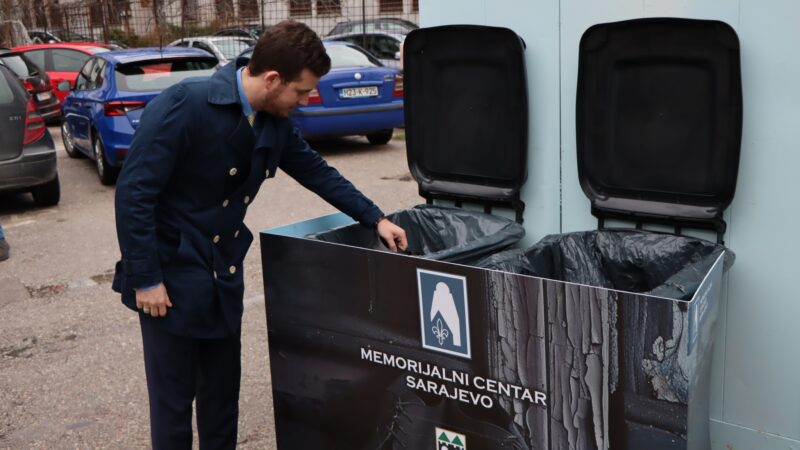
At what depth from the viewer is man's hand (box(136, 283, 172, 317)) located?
8.09 feet

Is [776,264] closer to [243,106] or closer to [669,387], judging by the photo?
[669,387]

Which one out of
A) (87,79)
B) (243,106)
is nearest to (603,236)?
(243,106)

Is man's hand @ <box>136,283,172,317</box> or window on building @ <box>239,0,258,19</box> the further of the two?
window on building @ <box>239,0,258,19</box>

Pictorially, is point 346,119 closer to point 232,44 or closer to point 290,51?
point 232,44

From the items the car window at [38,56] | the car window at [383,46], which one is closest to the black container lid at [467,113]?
the car window at [383,46]

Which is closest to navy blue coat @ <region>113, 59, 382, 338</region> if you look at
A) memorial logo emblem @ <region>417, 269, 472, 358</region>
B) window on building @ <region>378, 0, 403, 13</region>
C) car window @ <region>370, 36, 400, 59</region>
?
memorial logo emblem @ <region>417, 269, 472, 358</region>

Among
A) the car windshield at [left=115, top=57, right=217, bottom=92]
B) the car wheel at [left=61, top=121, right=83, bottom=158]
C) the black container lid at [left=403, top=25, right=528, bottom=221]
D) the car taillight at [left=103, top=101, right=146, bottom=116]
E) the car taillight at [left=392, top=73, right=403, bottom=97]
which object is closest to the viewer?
the black container lid at [left=403, top=25, right=528, bottom=221]

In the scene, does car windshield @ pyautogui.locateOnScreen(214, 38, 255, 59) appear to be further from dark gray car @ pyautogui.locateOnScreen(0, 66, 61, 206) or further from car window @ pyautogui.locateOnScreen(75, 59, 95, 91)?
dark gray car @ pyautogui.locateOnScreen(0, 66, 61, 206)

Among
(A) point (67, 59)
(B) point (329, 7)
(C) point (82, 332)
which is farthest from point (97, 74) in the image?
(B) point (329, 7)

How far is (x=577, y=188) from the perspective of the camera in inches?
119

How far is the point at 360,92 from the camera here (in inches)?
394

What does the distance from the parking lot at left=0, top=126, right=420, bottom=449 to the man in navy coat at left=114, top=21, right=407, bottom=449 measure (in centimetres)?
90

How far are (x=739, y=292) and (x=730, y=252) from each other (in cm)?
19

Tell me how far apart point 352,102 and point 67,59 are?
737 cm
